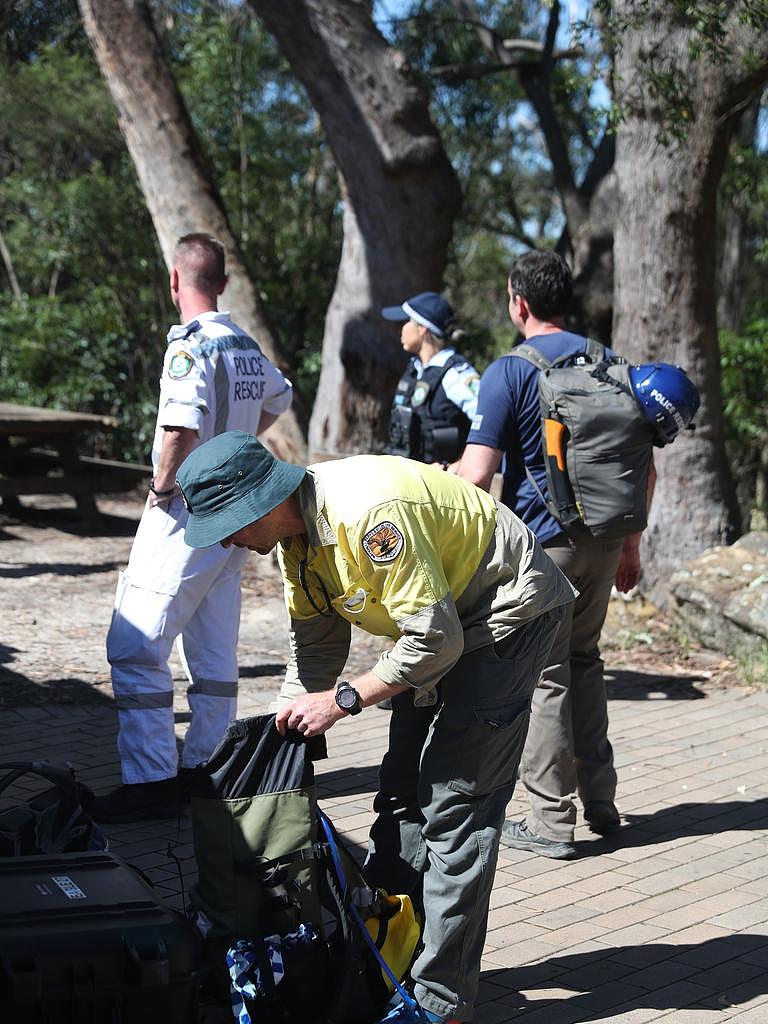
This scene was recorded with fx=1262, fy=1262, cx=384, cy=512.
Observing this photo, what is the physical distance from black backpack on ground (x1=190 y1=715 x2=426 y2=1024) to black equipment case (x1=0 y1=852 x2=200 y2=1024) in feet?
0.59

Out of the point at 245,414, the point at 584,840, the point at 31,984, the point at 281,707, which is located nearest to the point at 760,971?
the point at 584,840

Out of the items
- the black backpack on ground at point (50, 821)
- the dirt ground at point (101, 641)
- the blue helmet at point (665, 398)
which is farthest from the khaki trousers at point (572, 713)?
the dirt ground at point (101, 641)

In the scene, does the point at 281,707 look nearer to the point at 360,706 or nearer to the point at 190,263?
the point at 360,706

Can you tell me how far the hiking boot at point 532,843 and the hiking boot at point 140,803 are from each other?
1279 mm

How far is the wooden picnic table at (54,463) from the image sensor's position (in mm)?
11797

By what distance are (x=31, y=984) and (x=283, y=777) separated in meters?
0.76

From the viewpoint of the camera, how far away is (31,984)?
99.4 inches

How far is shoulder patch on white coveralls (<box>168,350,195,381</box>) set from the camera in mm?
4875

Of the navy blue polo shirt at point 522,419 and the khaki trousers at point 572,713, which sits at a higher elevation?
the navy blue polo shirt at point 522,419

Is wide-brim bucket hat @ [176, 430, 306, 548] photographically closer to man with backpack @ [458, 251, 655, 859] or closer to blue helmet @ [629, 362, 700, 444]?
man with backpack @ [458, 251, 655, 859]

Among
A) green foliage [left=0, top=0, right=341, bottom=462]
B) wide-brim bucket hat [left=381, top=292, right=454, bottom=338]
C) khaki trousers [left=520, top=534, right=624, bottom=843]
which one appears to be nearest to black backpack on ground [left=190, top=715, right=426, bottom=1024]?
khaki trousers [left=520, top=534, right=624, bottom=843]

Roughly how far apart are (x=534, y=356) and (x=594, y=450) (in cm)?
44

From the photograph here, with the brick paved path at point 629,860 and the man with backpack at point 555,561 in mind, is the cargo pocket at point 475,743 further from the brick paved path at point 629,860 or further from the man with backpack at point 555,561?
the man with backpack at point 555,561

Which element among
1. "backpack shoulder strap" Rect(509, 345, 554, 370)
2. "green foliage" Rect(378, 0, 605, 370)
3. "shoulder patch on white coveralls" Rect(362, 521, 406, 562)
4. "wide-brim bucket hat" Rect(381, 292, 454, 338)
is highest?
"green foliage" Rect(378, 0, 605, 370)
